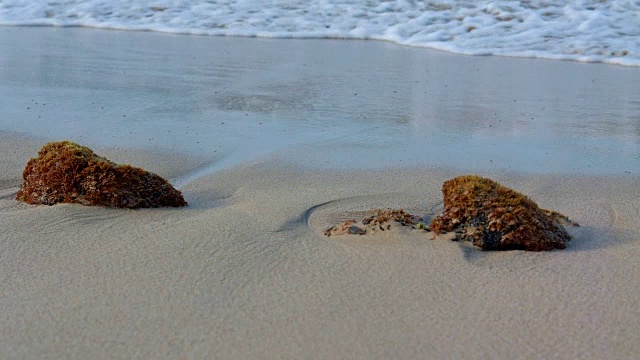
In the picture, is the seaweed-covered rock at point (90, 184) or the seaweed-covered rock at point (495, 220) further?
the seaweed-covered rock at point (90, 184)

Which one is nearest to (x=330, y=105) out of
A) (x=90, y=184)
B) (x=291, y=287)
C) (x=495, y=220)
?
(x=90, y=184)

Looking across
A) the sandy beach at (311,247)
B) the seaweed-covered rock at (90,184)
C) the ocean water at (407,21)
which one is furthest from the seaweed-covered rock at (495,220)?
the ocean water at (407,21)

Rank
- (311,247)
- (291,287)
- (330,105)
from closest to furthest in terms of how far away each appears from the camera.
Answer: (291,287)
(311,247)
(330,105)

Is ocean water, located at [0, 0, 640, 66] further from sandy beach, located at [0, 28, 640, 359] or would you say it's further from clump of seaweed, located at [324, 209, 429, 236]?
clump of seaweed, located at [324, 209, 429, 236]

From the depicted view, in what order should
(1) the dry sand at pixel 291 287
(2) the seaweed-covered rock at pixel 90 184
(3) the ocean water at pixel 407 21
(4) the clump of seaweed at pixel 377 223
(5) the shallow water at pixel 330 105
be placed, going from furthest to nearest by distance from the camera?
(3) the ocean water at pixel 407 21
(5) the shallow water at pixel 330 105
(2) the seaweed-covered rock at pixel 90 184
(4) the clump of seaweed at pixel 377 223
(1) the dry sand at pixel 291 287

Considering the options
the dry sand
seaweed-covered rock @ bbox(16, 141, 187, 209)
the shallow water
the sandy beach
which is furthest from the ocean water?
seaweed-covered rock @ bbox(16, 141, 187, 209)

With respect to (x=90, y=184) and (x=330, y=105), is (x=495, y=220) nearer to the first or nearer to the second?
(x=90, y=184)

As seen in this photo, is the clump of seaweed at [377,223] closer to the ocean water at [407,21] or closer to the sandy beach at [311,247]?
the sandy beach at [311,247]
